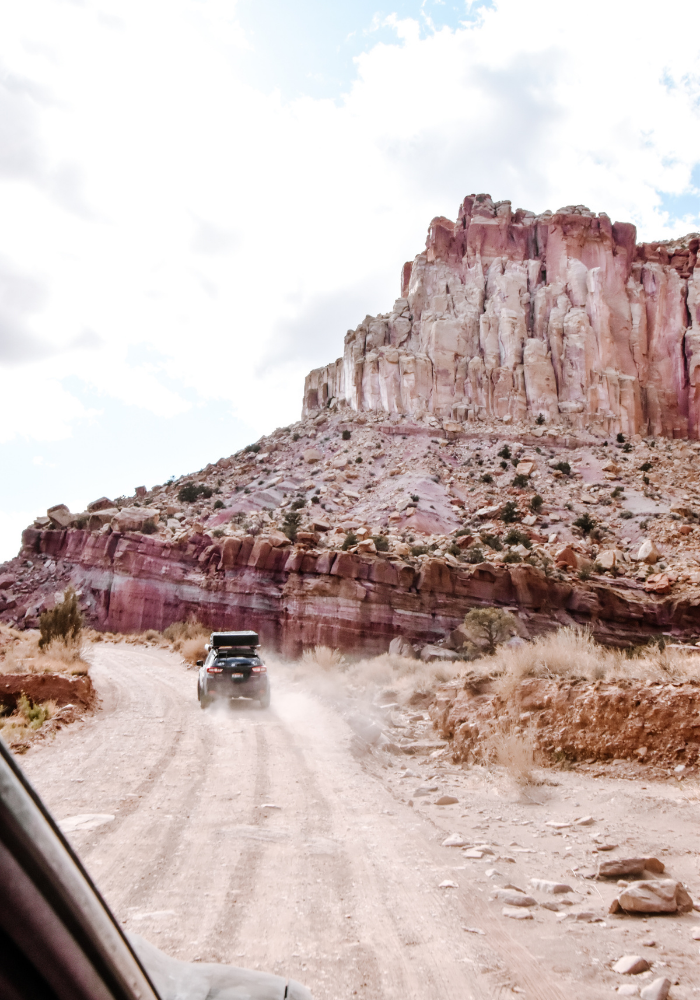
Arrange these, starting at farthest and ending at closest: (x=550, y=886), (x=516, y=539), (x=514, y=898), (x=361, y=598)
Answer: (x=516, y=539) < (x=361, y=598) < (x=550, y=886) < (x=514, y=898)

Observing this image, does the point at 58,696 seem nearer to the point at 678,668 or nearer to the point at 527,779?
the point at 527,779

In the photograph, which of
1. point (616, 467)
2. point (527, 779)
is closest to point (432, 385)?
point (616, 467)

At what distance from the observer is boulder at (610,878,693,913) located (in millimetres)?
4230

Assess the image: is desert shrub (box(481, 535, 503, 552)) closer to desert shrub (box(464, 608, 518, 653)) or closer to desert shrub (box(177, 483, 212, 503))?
desert shrub (box(464, 608, 518, 653))

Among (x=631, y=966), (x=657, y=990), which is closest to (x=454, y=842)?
(x=631, y=966)

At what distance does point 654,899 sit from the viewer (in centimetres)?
425

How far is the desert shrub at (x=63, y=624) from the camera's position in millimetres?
18992

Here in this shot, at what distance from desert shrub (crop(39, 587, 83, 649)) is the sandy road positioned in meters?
9.97

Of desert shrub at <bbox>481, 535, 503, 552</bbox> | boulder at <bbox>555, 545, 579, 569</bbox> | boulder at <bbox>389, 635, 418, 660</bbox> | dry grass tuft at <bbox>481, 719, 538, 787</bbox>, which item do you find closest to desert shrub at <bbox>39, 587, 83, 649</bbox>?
boulder at <bbox>389, 635, 418, 660</bbox>

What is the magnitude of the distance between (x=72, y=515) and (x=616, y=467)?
4121cm

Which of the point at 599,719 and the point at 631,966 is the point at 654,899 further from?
the point at 599,719

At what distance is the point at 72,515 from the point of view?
121 feet

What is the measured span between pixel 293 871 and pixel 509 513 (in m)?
37.9

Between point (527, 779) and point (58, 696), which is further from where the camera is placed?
point (58, 696)
